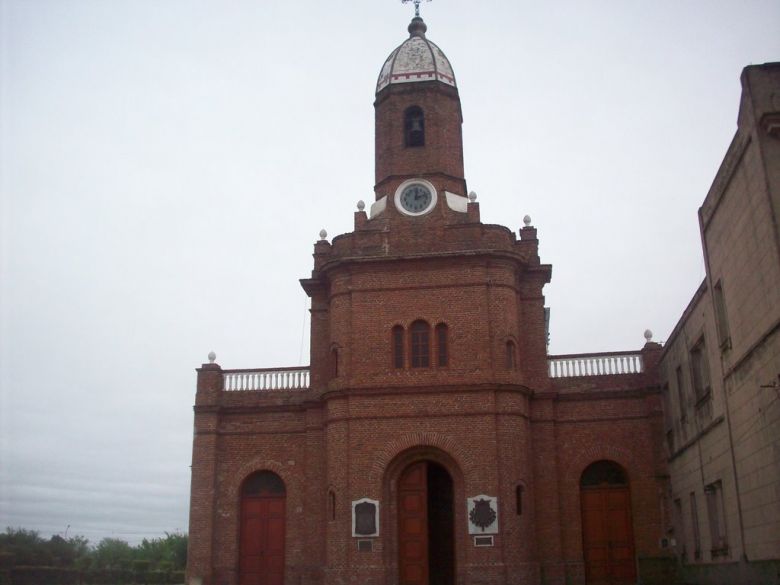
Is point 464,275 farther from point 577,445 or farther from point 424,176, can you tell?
point 577,445

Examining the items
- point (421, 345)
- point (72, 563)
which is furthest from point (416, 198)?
point (72, 563)

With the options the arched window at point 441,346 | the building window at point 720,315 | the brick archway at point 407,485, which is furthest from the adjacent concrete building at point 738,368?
the arched window at point 441,346

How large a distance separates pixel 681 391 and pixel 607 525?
5.18 metres

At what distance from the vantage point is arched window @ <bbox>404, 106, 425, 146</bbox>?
29812 millimetres

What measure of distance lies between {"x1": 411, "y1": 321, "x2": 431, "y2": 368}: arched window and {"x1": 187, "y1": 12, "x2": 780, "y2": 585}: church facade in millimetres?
72

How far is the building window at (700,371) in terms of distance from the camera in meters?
21.6

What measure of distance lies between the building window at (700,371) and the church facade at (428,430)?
174 inches

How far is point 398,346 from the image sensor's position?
87.8ft

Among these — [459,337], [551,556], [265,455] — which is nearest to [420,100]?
[459,337]

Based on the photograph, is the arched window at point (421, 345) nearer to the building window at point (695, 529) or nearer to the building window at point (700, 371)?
the building window at point (700, 371)

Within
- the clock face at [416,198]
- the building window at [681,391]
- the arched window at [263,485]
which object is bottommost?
the arched window at [263,485]

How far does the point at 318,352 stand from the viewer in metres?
28.7

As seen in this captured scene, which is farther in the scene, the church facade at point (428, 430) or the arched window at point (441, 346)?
the arched window at point (441, 346)

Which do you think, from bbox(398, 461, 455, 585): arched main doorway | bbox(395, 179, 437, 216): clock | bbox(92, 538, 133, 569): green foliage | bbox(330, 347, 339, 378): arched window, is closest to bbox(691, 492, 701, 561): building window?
bbox(398, 461, 455, 585): arched main doorway
